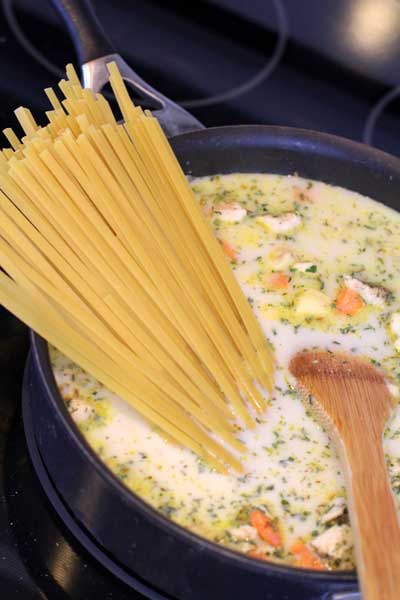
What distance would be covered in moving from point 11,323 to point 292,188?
19.8 inches

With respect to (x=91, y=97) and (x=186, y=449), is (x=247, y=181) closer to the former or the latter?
(x=91, y=97)

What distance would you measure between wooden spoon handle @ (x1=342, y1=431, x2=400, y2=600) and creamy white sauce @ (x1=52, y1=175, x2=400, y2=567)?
7 cm

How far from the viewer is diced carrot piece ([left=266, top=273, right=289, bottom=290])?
1503mm

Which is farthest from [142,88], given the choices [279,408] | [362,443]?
[362,443]

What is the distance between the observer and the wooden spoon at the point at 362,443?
109 centimetres

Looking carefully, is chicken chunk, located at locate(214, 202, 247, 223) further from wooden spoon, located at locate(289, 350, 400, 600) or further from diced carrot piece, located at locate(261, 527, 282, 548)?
diced carrot piece, located at locate(261, 527, 282, 548)

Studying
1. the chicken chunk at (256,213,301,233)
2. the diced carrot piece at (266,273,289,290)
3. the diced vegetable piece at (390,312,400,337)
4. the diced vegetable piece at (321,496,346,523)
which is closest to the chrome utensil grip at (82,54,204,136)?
the chicken chunk at (256,213,301,233)

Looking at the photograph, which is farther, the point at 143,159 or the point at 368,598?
the point at 143,159

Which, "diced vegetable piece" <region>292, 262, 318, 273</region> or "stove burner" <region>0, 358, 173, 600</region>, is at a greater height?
"diced vegetable piece" <region>292, 262, 318, 273</region>

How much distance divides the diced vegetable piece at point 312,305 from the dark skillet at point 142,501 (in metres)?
0.26

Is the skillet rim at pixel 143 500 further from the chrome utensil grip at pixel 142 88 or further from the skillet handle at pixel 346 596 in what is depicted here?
the chrome utensil grip at pixel 142 88

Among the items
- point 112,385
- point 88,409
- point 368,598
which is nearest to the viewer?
point 368,598

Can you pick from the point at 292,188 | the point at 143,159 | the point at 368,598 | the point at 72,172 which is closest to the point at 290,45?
the point at 292,188

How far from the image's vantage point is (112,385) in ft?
3.92
